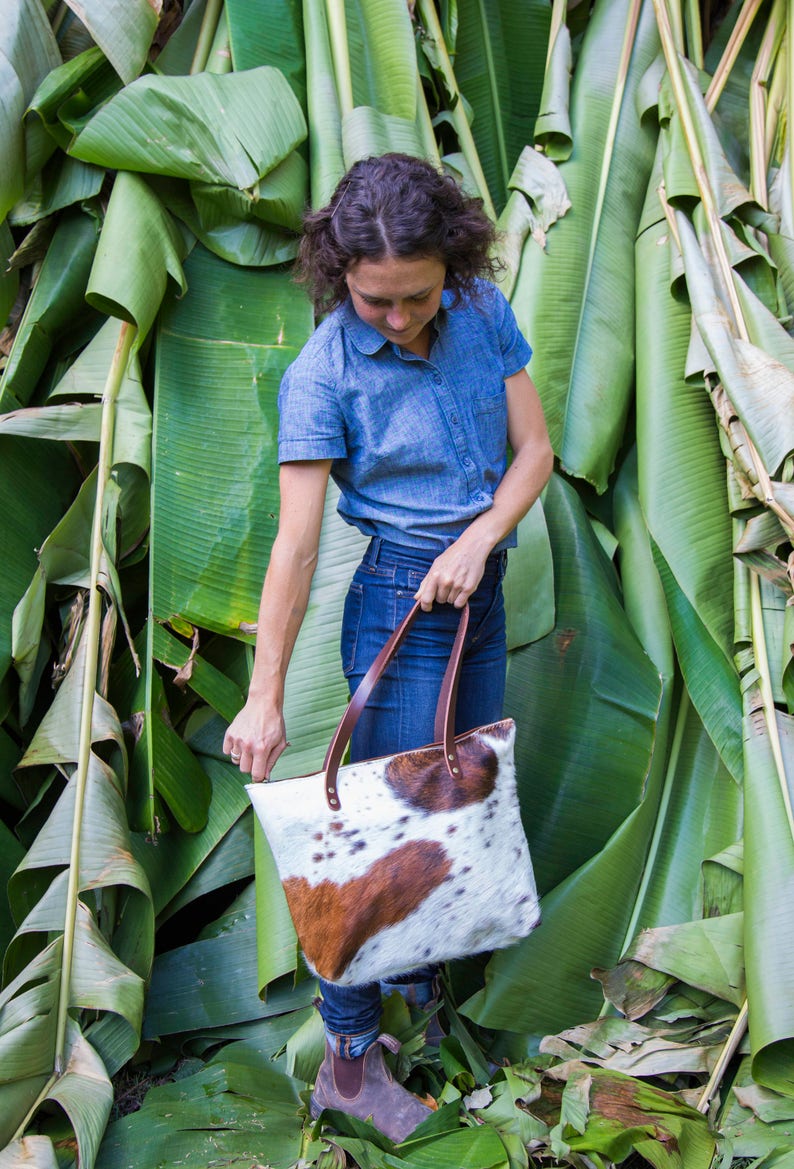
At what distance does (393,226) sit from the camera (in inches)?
49.7

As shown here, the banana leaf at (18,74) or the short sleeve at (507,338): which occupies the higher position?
the banana leaf at (18,74)

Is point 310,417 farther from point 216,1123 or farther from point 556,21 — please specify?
point 556,21

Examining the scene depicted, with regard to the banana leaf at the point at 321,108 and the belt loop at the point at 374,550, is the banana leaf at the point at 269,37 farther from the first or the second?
the belt loop at the point at 374,550

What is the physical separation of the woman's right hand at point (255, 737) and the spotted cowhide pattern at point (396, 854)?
4cm

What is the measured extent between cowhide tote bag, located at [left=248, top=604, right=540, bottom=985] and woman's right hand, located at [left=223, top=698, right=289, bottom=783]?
4cm

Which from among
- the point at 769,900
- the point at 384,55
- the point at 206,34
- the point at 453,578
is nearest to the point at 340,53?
the point at 384,55

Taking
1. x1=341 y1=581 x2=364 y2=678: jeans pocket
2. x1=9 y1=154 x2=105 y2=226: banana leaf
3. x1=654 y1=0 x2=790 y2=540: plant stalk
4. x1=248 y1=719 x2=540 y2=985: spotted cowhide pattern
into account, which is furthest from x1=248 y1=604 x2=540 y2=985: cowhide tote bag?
x1=9 y1=154 x2=105 y2=226: banana leaf

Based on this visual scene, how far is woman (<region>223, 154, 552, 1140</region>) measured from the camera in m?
1.32

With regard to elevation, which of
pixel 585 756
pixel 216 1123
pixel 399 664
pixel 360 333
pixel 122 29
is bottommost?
pixel 216 1123

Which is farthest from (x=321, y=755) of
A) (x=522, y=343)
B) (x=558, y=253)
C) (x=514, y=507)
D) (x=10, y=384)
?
(x=558, y=253)

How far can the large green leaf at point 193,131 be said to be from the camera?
2014 millimetres

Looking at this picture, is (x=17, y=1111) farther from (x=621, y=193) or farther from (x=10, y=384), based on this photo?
(x=621, y=193)

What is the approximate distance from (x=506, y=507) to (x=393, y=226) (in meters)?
0.44

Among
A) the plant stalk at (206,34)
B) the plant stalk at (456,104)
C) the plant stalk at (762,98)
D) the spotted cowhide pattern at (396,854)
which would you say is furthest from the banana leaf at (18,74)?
the plant stalk at (762,98)
